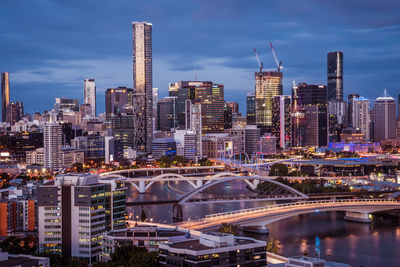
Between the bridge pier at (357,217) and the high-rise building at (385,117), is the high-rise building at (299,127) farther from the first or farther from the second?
the bridge pier at (357,217)

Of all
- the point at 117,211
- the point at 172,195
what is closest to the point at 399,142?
the point at 172,195

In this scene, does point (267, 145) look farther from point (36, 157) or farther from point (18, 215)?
point (18, 215)

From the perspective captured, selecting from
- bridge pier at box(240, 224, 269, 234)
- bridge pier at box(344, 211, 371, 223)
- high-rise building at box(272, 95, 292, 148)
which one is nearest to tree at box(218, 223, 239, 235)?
bridge pier at box(240, 224, 269, 234)

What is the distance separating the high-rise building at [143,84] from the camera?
3824 inches

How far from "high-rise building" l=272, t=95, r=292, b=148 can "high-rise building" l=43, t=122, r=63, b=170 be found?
4894 cm

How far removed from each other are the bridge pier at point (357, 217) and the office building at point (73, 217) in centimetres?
1678

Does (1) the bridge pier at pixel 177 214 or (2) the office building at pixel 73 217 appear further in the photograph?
(1) the bridge pier at pixel 177 214

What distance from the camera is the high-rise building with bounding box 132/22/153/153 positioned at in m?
97.1

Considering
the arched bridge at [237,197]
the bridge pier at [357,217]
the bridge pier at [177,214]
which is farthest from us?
the arched bridge at [237,197]

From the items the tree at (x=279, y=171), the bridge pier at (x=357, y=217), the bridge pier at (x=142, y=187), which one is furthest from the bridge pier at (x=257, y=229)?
the tree at (x=279, y=171)

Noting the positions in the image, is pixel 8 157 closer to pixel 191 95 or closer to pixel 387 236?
pixel 191 95

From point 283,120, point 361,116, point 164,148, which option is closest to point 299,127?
point 283,120

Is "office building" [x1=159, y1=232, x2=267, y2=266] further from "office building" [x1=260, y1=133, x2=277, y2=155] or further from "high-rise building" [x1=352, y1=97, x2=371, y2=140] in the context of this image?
"high-rise building" [x1=352, y1=97, x2=371, y2=140]

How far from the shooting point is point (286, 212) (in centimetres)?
3606
